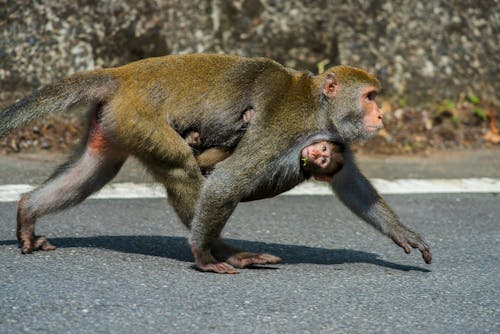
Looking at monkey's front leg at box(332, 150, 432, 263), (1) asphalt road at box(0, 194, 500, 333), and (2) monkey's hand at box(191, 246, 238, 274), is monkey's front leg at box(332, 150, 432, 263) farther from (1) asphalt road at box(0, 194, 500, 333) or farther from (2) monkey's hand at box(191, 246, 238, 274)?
(2) monkey's hand at box(191, 246, 238, 274)

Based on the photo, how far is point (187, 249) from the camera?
5410mm

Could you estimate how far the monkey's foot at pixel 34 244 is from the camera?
4.98 metres

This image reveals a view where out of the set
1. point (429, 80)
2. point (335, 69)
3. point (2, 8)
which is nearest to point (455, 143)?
point (429, 80)

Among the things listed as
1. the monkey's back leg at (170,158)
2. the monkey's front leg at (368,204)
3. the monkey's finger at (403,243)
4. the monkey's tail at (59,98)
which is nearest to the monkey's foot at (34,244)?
the monkey's tail at (59,98)

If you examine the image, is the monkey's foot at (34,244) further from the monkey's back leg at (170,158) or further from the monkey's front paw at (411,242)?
the monkey's front paw at (411,242)

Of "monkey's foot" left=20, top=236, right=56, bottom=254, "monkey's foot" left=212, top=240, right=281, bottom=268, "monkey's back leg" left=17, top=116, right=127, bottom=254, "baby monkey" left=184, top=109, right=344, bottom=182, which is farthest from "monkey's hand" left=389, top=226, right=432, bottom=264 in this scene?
"monkey's foot" left=20, top=236, right=56, bottom=254

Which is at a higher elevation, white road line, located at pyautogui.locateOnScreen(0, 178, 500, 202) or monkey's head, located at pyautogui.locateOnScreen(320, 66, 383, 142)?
monkey's head, located at pyautogui.locateOnScreen(320, 66, 383, 142)

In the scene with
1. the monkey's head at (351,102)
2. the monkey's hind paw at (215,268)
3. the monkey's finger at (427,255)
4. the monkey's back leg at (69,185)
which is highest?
the monkey's head at (351,102)

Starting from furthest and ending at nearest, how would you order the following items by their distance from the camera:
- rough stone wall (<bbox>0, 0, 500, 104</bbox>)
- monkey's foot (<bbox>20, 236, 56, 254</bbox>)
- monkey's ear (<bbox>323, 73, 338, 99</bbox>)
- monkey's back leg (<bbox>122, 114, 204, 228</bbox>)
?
rough stone wall (<bbox>0, 0, 500, 104</bbox>) → monkey's ear (<bbox>323, 73, 338, 99</bbox>) → monkey's foot (<bbox>20, 236, 56, 254</bbox>) → monkey's back leg (<bbox>122, 114, 204, 228</bbox>)

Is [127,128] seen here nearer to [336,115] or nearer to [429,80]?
[336,115]

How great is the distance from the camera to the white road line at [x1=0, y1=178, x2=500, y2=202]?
6.40 metres

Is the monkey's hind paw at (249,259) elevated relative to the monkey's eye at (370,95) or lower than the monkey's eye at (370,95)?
lower

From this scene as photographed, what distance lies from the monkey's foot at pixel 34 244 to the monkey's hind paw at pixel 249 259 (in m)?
0.95

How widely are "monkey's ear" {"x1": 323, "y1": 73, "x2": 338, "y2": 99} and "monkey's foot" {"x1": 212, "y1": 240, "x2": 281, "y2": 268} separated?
0.91 m
